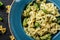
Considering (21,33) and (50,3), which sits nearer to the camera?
(21,33)

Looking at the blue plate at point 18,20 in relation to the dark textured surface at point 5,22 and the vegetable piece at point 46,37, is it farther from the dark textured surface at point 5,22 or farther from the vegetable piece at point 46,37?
the dark textured surface at point 5,22

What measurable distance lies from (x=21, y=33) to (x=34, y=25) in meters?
0.12

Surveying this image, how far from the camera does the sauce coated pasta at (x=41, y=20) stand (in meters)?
1.16

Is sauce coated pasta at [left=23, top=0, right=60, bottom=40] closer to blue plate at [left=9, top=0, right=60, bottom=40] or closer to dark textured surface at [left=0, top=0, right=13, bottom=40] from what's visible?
blue plate at [left=9, top=0, right=60, bottom=40]

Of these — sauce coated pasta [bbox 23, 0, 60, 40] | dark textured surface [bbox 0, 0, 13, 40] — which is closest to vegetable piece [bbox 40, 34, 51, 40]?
sauce coated pasta [bbox 23, 0, 60, 40]

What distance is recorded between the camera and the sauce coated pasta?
45.6 inches

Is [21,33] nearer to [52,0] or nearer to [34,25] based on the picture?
[34,25]

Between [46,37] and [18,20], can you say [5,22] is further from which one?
[46,37]

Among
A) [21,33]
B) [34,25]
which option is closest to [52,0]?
[34,25]

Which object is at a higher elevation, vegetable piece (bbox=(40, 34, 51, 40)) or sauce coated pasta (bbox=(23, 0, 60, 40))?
sauce coated pasta (bbox=(23, 0, 60, 40))

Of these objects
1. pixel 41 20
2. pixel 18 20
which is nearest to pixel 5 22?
pixel 18 20

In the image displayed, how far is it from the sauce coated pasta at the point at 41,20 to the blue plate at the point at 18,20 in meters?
0.03

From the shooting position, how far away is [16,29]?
1133 mm

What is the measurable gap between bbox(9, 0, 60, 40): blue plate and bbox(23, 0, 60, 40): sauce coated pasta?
0.10 feet
